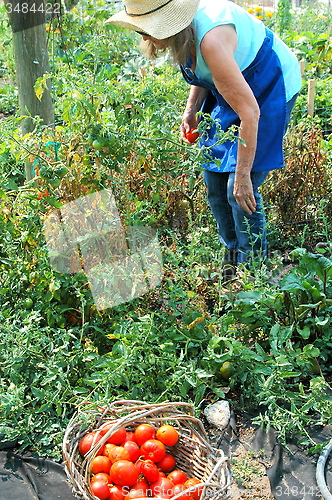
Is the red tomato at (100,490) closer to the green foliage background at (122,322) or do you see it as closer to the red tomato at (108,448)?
the red tomato at (108,448)

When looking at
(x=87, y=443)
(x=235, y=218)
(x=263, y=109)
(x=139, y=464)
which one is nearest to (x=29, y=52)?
(x=263, y=109)

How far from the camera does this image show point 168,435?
197 centimetres

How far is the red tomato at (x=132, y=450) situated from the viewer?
1937mm

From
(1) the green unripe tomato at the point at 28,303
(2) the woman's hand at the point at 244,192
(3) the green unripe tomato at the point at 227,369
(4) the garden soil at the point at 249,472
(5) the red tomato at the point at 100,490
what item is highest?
(2) the woman's hand at the point at 244,192

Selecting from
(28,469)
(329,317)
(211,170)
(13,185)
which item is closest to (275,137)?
(211,170)

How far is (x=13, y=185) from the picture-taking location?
242 cm

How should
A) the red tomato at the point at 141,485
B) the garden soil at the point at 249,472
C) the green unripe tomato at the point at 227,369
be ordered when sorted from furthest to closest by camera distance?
the green unripe tomato at the point at 227,369 < the garden soil at the point at 249,472 < the red tomato at the point at 141,485

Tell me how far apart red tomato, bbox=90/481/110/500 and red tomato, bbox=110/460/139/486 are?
0.05m

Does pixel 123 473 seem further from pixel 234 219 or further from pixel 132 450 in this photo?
pixel 234 219

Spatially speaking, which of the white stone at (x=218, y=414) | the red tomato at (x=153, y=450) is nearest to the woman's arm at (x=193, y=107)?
the white stone at (x=218, y=414)

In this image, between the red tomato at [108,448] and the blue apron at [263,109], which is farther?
the blue apron at [263,109]

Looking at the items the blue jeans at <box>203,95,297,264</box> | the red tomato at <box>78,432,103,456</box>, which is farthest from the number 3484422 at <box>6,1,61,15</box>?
the red tomato at <box>78,432,103,456</box>

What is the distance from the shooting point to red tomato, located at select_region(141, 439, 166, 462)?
6.37 ft

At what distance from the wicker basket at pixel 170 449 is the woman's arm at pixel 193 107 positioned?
1.51 meters
